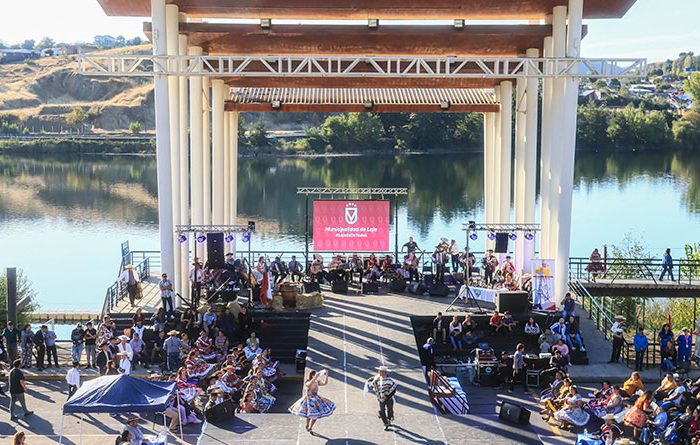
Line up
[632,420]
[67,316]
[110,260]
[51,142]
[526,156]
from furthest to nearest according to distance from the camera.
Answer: [51,142] → [110,260] → [67,316] → [526,156] → [632,420]

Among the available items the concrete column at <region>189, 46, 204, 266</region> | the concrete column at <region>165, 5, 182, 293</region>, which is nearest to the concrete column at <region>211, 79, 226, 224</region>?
the concrete column at <region>189, 46, 204, 266</region>

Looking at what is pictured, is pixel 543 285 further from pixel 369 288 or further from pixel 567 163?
pixel 369 288

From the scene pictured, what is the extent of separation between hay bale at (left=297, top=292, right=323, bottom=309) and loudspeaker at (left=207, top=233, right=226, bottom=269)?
2667 millimetres

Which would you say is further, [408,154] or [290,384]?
[408,154]

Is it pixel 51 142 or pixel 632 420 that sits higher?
pixel 51 142

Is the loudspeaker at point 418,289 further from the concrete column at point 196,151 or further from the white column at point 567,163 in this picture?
the concrete column at point 196,151

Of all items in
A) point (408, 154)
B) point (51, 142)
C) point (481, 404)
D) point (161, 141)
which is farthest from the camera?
point (51, 142)

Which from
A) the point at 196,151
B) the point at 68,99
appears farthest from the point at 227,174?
the point at 68,99

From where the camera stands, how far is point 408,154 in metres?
88.0

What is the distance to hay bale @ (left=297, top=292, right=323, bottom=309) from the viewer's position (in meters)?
23.4

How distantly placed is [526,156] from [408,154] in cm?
6069

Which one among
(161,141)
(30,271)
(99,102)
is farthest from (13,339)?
(99,102)

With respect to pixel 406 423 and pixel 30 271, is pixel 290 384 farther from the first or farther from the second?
pixel 30 271

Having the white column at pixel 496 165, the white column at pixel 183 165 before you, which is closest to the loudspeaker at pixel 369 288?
the white column at pixel 183 165
